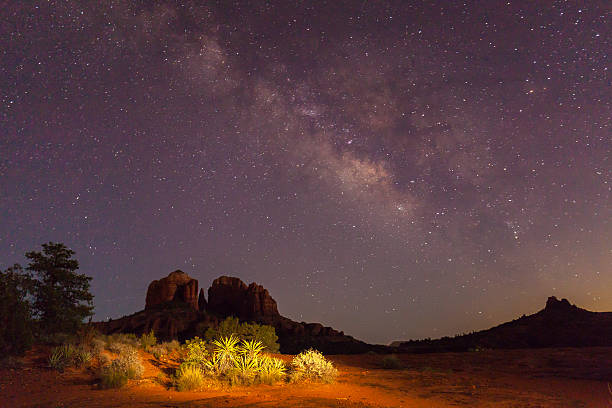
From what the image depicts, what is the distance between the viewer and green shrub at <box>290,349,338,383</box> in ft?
40.5

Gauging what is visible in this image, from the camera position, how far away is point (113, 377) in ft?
35.1

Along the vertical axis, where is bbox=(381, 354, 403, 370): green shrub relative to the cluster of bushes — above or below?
below

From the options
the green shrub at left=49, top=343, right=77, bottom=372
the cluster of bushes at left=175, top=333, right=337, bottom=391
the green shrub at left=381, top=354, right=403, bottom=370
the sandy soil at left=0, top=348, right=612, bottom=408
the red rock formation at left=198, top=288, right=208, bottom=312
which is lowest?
the green shrub at left=381, top=354, right=403, bottom=370

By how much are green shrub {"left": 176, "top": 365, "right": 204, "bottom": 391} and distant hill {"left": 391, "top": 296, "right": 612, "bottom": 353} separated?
2875 cm

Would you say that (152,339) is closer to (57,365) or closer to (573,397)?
(57,365)

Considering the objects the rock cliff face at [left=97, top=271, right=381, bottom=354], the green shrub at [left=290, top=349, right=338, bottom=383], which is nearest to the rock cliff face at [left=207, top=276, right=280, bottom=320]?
the rock cliff face at [left=97, top=271, right=381, bottom=354]

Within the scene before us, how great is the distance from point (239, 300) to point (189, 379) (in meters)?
70.8

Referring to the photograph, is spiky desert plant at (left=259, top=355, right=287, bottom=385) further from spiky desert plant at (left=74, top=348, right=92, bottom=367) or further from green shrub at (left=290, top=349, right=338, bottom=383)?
spiky desert plant at (left=74, top=348, right=92, bottom=367)

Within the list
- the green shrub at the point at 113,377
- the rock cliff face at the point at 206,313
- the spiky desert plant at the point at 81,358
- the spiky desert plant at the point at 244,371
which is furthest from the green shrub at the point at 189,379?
the rock cliff face at the point at 206,313

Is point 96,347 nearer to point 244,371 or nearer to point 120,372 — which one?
point 120,372

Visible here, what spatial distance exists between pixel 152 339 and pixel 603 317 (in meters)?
42.4

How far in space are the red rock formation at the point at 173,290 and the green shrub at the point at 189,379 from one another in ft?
220

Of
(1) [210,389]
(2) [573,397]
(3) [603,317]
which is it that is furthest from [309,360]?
(3) [603,317]

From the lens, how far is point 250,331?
22312 millimetres
